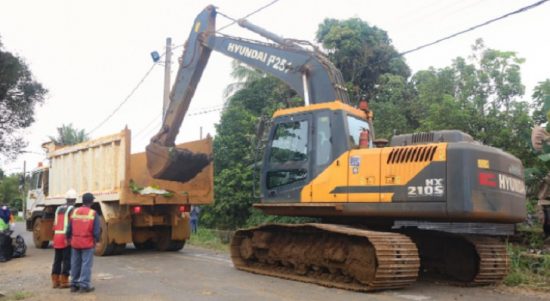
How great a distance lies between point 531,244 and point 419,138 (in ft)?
12.5

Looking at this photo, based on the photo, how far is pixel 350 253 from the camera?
7.66 m

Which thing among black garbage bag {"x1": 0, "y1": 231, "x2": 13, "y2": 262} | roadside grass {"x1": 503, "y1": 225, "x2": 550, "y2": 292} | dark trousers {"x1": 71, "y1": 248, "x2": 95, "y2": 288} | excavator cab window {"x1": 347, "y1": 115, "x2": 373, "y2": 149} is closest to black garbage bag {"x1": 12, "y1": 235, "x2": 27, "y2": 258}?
black garbage bag {"x1": 0, "y1": 231, "x2": 13, "y2": 262}

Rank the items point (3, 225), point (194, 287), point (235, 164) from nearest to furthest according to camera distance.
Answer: point (194, 287) → point (3, 225) → point (235, 164)

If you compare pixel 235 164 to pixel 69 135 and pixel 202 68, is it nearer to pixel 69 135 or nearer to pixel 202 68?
pixel 202 68

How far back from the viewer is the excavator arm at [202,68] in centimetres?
973

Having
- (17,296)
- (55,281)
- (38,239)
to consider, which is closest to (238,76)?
(38,239)

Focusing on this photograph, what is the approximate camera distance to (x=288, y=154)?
29.5 ft

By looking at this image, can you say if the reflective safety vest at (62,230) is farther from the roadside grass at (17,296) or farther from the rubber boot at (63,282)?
the roadside grass at (17,296)

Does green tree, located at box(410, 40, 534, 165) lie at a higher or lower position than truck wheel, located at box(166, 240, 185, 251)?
higher

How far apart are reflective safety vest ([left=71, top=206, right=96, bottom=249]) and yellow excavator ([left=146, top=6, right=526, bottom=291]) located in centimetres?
281

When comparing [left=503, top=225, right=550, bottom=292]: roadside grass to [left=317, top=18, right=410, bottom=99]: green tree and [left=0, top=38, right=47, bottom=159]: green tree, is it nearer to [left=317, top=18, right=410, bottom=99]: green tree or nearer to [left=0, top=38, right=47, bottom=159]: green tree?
[left=317, top=18, right=410, bottom=99]: green tree

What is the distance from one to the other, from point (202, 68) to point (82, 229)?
18.3 ft

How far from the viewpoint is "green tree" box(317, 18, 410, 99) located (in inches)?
→ 915

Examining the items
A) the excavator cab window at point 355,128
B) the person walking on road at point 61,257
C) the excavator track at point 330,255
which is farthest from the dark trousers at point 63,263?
the excavator cab window at point 355,128
